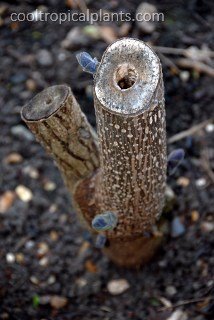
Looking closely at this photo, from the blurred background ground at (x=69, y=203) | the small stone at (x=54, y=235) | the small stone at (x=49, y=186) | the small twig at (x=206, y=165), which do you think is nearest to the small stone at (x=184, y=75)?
the blurred background ground at (x=69, y=203)

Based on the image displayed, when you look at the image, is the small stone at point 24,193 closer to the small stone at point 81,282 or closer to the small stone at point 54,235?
the small stone at point 54,235

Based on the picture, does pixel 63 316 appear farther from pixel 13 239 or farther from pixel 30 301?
pixel 13 239

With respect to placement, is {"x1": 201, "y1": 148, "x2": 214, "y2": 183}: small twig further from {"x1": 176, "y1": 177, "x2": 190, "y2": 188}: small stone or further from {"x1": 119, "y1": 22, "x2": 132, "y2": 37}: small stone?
{"x1": 119, "y1": 22, "x2": 132, "y2": 37}: small stone

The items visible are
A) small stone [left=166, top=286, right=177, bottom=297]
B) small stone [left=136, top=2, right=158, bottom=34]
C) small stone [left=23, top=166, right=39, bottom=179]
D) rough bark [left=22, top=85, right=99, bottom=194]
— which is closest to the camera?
rough bark [left=22, top=85, right=99, bottom=194]

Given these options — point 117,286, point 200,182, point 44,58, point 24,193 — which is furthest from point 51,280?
point 44,58

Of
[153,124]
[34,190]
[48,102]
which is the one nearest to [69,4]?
[34,190]

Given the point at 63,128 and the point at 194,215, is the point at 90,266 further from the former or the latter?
the point at 63,128

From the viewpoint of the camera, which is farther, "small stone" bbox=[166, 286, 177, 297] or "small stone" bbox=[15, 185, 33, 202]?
"small stone" bbox=[15, 185, 33, 202]

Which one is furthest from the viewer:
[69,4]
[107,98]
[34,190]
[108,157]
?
[69,4]

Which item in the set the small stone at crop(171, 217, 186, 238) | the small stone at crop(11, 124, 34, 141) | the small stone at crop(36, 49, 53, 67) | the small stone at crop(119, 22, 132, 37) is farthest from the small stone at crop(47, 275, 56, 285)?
the small stone at crop(119, 22, 132, 37)
